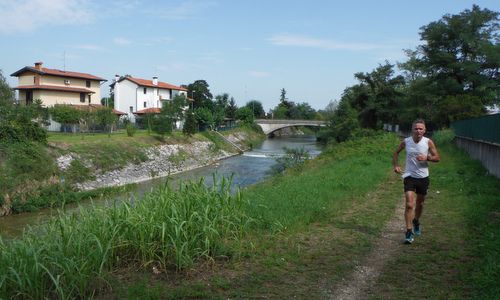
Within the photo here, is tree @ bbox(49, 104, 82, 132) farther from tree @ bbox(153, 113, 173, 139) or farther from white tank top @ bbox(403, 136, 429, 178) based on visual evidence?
white tank top @ bbox(403, 136, 429, 178)

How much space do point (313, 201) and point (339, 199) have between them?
4.01ft

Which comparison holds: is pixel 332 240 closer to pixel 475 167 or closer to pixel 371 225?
pixel 371 225

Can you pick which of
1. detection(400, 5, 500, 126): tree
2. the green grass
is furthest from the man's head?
detection(400, 5, 500, 126): tree

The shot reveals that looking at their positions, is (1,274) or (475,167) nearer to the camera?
(1,274)

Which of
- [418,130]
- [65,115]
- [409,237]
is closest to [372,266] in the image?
[409,237]

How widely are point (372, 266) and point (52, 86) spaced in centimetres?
5933

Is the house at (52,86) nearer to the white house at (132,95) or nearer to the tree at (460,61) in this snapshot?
the white house at (132,95)

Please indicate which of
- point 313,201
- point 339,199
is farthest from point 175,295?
point 339,199

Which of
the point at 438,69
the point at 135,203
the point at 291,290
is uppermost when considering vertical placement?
the point at 438,69

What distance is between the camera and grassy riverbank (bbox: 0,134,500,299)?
17.4 feet

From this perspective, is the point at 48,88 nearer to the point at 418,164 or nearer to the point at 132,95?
the point at 132,95

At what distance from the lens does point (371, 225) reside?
28.2 ft

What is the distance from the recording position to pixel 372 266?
619 centimetres

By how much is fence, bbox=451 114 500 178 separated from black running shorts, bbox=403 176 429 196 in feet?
26.7
